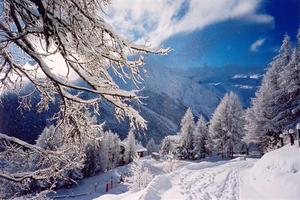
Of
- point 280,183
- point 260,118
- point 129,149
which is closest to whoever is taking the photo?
point 280,183

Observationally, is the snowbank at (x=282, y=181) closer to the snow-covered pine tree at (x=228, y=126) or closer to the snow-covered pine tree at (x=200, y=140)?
the snow-covered pine tree at (x=228, y=126)

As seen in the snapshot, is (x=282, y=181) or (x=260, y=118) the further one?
(x=260, y=118)

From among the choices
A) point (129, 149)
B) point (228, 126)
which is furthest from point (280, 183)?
point (129, 149)

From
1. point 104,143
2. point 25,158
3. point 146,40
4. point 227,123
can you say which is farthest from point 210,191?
point 104,143

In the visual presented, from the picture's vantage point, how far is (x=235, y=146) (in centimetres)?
5550

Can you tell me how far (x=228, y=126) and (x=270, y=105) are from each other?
17574 mm

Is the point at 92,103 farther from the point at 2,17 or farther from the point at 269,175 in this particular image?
the point at 269,175

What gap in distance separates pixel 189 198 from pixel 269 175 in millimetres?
4515

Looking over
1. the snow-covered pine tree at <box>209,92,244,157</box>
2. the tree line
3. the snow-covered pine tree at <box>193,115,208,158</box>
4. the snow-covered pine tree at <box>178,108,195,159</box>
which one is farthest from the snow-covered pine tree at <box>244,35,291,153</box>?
the snow-covered pine tree at <box>178,108,195,159</box>

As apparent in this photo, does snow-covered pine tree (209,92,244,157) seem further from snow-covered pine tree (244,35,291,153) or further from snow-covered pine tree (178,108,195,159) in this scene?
snow-covered pine tree (244,35,291,153)

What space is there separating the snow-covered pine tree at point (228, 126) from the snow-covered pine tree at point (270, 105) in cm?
1333

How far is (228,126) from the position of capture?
178ft

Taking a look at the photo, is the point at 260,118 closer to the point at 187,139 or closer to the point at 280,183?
the point at 187,139

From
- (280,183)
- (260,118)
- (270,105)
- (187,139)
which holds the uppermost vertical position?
(270,105)
